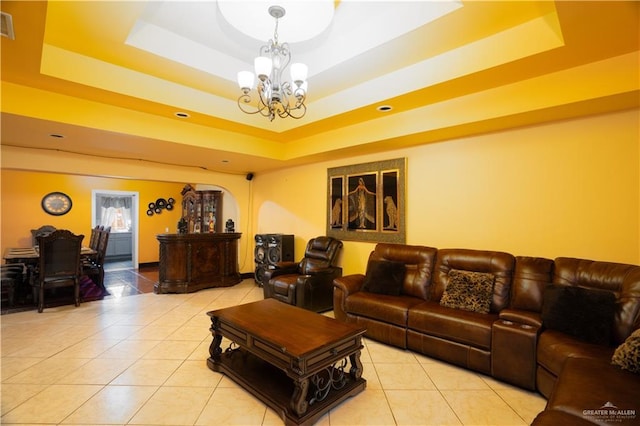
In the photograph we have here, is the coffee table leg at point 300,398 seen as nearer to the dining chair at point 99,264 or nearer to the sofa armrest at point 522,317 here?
the sofa armrest at point 522,317

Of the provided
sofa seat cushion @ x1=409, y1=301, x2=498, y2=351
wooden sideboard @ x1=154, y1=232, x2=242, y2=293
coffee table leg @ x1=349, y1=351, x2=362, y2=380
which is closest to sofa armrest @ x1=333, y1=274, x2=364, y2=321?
sofa seat cushion @ x1=409, y1=301, x2=498, y2=351

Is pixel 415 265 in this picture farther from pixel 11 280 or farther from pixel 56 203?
pixel 56 203

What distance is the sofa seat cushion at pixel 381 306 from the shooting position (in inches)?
122

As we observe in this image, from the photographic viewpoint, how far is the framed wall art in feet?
13.8

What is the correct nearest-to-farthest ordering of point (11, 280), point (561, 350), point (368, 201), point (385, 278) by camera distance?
1. point (561, 350)
2. point (385, 278)
3. point (11, 280)
4. point (368, 201)

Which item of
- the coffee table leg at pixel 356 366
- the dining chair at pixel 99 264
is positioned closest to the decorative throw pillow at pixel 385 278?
the coffee table leg at pixel 356 366

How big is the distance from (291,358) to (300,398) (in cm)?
26

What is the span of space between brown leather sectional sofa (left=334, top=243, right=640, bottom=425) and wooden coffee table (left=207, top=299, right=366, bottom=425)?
870 mm

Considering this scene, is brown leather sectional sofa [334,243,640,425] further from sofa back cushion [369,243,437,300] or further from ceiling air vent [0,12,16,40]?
ceiling air vent [0,12,16,40]

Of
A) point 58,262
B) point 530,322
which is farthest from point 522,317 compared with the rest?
point 58,262

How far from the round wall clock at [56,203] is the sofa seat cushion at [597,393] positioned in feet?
29.6

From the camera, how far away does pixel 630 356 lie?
175 centimetres

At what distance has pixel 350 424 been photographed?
6.63 ft

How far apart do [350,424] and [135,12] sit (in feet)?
11.2
